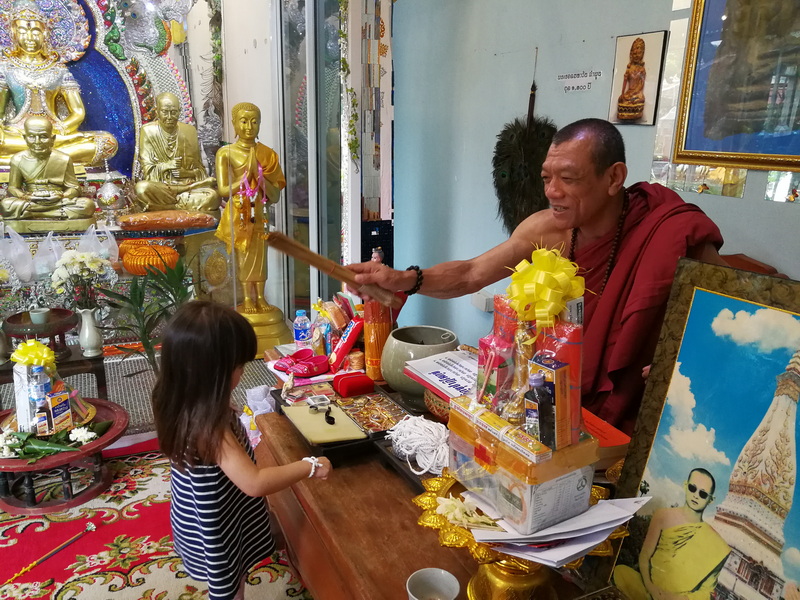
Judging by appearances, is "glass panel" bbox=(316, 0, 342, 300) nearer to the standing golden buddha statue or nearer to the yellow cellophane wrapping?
the standing golden buddha statue

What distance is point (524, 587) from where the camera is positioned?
0.77 m

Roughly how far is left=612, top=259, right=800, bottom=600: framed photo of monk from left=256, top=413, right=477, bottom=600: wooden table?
0.95 feet

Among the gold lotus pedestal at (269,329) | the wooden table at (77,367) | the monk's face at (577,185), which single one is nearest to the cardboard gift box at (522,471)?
the monk's face at (577,185)

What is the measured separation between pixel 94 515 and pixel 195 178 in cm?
357

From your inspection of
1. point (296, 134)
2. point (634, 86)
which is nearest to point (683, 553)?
point (634, 86)

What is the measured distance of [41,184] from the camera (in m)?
4.64

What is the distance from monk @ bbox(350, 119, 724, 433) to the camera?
3.92 ft

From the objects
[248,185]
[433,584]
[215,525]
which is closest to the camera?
[433,584]

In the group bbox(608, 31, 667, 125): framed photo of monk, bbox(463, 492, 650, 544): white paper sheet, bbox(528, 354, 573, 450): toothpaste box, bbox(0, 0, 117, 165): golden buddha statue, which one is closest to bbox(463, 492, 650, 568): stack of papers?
bbox(463, 492, 650, 544): white paper sheet

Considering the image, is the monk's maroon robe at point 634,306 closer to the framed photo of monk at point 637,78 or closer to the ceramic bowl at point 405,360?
the ceramic bowl at point 405,360

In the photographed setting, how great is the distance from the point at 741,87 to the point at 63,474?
101 inches

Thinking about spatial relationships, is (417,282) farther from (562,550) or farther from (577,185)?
(562,550)

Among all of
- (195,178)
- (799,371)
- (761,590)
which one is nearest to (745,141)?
(799,371)

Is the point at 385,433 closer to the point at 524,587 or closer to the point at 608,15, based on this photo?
the point at 524,587
